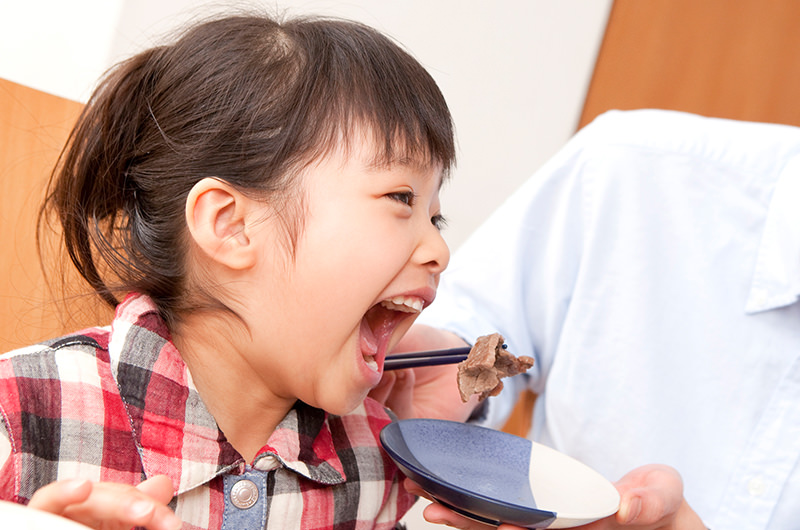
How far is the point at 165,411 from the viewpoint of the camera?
2.42ft

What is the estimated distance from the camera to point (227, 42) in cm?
84

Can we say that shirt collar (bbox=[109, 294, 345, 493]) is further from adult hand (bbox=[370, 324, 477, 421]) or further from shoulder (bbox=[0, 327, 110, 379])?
adult hand (bbox=[370, 324, 477, 421])

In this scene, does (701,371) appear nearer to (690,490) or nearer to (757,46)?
(690,490)

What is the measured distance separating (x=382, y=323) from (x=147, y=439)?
1.03ft

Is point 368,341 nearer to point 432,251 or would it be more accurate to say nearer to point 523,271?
point 432,251

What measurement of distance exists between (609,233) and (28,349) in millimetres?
971

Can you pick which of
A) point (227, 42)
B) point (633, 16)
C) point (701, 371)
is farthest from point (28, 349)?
point (633, 16)

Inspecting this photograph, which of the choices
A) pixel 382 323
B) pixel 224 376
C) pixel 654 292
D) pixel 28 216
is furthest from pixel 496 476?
pixel 28 216

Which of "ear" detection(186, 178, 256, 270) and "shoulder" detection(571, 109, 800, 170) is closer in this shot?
"ear" detection(186, 178, 256, 270)

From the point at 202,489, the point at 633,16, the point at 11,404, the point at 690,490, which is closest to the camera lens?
the point at 11,404

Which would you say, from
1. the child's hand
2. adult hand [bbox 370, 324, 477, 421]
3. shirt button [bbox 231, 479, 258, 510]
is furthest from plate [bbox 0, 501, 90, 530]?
adult hand [bbox 370, 324, 477, 421]

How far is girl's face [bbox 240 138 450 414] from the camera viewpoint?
2.56 ft

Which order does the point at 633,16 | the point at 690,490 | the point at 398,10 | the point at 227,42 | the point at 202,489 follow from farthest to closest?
the point at 633,16 → the point at 398,10 → the point at 690,490 → the point at 227,42 → the point at 202,489

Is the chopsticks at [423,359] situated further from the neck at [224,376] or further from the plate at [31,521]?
the plate at [31,521]
